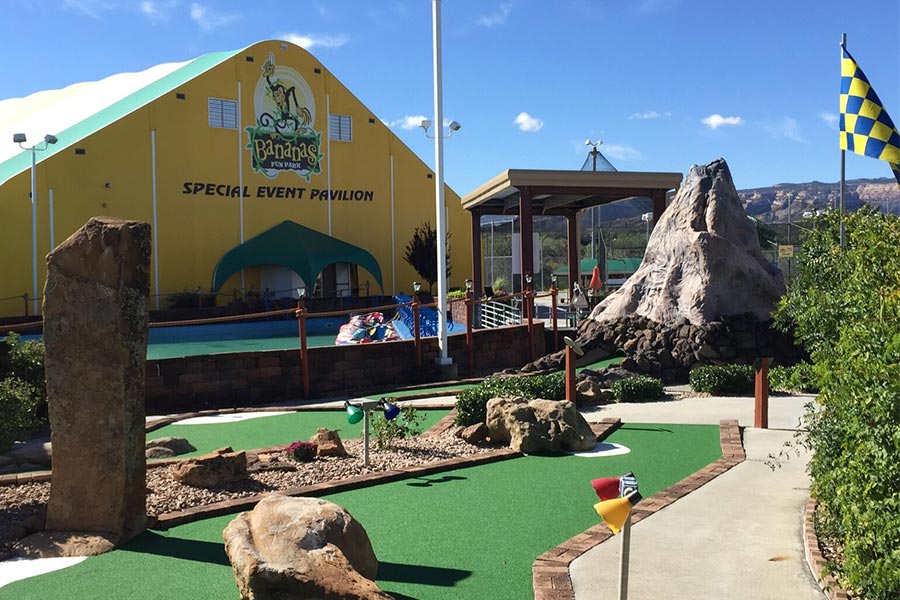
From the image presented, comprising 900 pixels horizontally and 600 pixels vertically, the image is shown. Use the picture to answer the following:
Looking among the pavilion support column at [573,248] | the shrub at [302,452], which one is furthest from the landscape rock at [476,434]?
the pavilion support column at [573,248]

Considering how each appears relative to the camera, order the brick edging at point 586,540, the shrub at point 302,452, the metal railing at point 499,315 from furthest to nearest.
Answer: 1. the metal railing at point 499,315
2. the shrub at point 302,452
3. the brick edging at point 586,540

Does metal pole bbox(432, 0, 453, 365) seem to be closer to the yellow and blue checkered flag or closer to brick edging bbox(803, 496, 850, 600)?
the yellow and blue checkered flag

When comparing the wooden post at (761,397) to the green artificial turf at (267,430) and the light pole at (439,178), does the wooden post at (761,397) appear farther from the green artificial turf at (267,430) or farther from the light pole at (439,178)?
the light pole at (439,178)

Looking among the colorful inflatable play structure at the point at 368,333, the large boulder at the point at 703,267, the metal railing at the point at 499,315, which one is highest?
the large boulder at the point at 703,267

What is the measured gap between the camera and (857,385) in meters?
4.05

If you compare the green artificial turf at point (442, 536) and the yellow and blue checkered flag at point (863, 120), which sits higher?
the yellow and blue checkered flag at point (863, 120)

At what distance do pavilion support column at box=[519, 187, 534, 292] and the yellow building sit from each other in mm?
13448

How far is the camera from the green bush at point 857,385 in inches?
143

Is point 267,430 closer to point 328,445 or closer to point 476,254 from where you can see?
point 328,445

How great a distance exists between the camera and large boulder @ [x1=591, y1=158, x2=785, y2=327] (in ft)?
49.0

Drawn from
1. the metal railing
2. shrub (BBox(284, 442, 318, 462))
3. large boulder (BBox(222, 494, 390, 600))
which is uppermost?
the metal railing

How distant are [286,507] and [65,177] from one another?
31786 mm

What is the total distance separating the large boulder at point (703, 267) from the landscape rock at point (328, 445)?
8.57 m

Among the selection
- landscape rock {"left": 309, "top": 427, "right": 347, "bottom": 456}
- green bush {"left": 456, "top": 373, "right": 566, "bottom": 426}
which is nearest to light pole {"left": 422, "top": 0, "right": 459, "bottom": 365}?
green bush {"left": 456, "top": 373, "right": 566, "bottom": 426}
